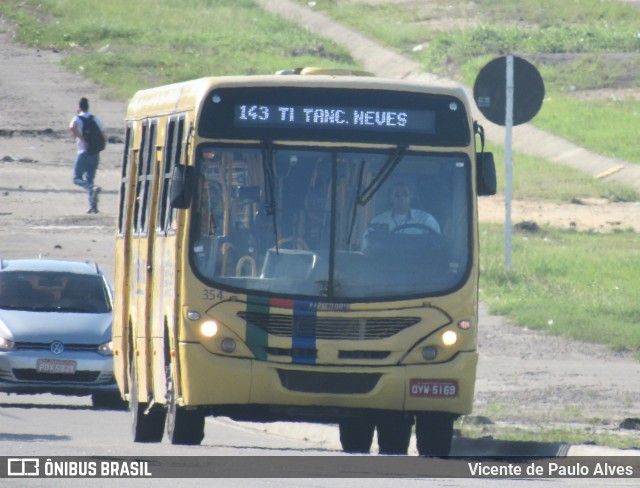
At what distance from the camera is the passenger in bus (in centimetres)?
1269

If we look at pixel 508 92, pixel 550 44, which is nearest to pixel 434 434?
pixel 508 92

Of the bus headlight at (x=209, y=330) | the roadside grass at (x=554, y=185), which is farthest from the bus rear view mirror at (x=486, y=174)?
the roadside grass at (x=554, y=185)

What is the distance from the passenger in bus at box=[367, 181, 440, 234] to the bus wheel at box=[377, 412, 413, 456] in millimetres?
1884

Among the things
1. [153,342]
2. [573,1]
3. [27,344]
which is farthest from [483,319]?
[573,1]

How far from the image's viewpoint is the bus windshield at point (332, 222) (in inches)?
491

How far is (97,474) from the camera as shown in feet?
34.9

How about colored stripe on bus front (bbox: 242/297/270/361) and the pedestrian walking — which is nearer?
colored stripe on bus front (bbox: 242/297/270/361)

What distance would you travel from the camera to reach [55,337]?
59.0 feet

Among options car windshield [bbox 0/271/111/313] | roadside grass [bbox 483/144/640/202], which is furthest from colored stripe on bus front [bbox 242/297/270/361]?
roadside grass [bbox 483/144/640/202]

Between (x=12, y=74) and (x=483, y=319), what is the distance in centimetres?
2871

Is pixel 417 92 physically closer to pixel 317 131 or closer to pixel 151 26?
pixel 317 131

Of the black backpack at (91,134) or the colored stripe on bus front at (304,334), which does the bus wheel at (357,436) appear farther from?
the black backpack at (91,134)

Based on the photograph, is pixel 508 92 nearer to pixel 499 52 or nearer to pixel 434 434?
pixel 434 434

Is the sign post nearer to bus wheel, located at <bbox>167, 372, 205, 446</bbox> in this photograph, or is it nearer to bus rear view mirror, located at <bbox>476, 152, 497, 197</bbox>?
bus rear view mirror, located at <bbox>476, 152, 497, 197</bbox>
